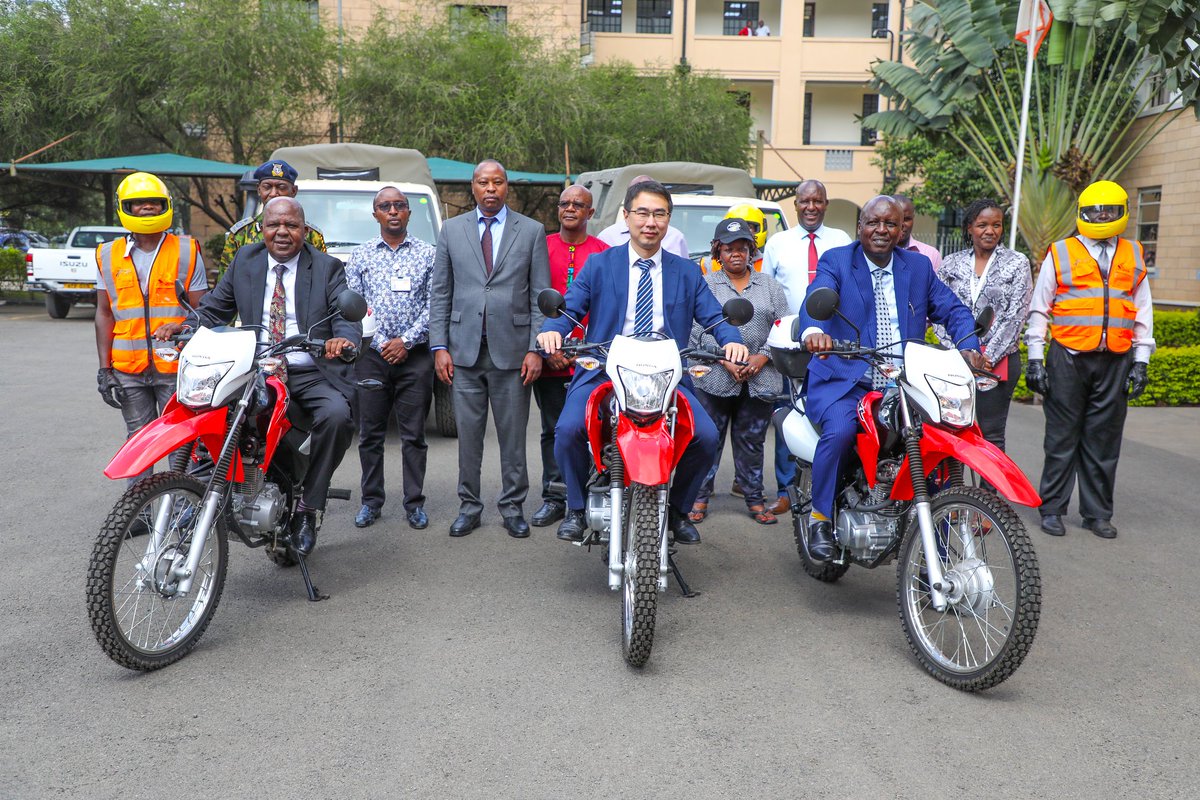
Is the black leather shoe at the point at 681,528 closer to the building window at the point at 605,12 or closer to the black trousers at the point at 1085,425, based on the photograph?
the black trousers at the point at 1085,425

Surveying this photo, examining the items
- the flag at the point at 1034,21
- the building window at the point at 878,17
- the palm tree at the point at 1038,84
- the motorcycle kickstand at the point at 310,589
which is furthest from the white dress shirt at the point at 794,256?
the building window at the point at 878,17

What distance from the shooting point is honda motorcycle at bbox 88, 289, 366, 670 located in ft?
14.0

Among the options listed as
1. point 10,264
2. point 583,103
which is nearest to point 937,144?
point 583,103

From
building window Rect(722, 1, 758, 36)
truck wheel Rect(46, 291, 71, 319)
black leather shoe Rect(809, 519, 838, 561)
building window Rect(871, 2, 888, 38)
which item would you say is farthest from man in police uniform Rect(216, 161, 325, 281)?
building window Rect(871, 2, 888, 38)

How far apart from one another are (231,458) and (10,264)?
93.2 feet

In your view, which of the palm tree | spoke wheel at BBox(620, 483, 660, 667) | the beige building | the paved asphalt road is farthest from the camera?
the beige building

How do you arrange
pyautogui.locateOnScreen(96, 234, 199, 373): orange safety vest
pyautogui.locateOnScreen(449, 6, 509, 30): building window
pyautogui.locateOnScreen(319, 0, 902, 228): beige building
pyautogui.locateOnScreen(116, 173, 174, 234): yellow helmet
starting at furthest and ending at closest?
1. pyautogui.locateOnScreen(319, 0, 902, 228): beige building
2. pyautogui.locateOnScreen(449, 6, 509, 30): building window
3. pyautogui.locateOnScreen(96, 234, 199, 373): orange safety vest
4. pyautogui.locateOnScreen(116, 173, 174, 234): yellow helmet

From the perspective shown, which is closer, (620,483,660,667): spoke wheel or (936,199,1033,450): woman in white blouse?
(620,483,660,667): spoke wheel

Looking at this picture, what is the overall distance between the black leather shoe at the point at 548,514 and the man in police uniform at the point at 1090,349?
9.97 feet

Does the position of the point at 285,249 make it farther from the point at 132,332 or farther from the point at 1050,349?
the point at 1050,349

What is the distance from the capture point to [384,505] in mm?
7496

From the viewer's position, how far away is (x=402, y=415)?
7.13 metres

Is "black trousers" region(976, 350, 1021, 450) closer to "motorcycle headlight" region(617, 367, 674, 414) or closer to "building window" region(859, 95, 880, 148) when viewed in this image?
"motorcycle headlight" region(617, 367, 674, 414)

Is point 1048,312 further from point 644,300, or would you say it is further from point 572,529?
point 572,529
